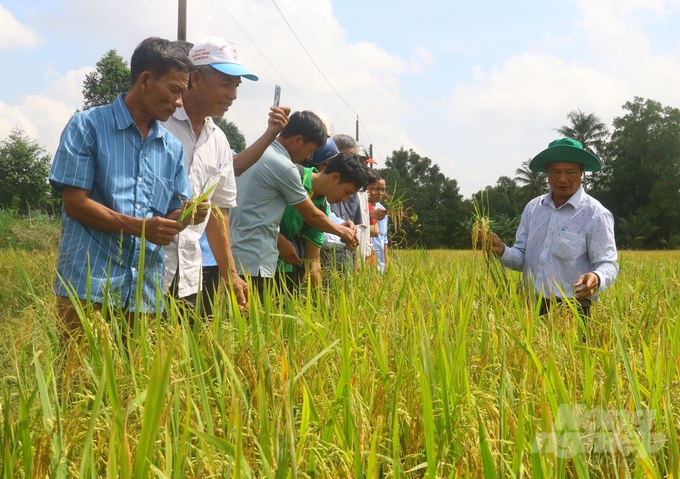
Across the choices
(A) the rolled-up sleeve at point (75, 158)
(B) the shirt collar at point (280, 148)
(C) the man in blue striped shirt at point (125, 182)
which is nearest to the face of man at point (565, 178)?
(B) the shirt collar at point (280, 148)

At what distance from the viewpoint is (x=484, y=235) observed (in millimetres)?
2764

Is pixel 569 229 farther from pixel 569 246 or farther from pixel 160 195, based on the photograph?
pixel 160 195

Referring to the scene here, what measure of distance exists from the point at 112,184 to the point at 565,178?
224 centimetres

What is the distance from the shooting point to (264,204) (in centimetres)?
351

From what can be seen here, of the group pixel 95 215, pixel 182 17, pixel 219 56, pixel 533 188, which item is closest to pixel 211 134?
pixel 219 56

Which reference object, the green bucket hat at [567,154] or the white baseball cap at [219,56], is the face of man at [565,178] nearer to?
the green bucket hat at [567,154]

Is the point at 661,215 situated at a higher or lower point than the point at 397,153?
lower

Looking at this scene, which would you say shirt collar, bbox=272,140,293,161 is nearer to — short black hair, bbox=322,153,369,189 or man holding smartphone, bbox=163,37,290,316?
short black hair, bbox=322,153,369,189

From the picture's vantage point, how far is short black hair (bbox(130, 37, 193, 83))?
2.38 meters

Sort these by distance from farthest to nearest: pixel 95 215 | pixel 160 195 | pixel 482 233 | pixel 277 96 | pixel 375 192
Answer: pixel 375 192 → pixel 277 96 → pixel 482 233 → pixel 160 195 → pixel 95 215

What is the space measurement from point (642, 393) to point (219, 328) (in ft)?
3.77

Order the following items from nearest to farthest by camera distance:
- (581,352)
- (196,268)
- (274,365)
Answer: (274,365) < (581,352) < (196,268)

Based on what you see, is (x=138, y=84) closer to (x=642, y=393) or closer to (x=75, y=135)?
(x=75, y=135)

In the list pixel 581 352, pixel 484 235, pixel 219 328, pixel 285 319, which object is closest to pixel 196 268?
pixel 285 319
